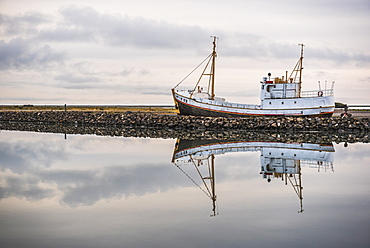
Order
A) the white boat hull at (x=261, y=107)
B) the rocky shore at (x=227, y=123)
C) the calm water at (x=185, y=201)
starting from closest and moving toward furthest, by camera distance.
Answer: the calm water at (x=185, y=201)
the rocky shore at (x=227, y=123)
the white boat hull at (x=261, y=107)

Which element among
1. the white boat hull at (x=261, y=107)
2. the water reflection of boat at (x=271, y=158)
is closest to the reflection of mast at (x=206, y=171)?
the water reflection of boat at (x=271, y=158)

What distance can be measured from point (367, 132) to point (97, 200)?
31558 mm

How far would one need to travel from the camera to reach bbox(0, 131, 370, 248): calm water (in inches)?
309

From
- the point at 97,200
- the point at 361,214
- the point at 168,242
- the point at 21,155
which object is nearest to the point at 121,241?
the point at 168,242

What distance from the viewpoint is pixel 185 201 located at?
10.7 metres

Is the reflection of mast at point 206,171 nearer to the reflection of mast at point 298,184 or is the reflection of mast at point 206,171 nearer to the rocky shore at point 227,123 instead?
the reflection of mast at point 298,184

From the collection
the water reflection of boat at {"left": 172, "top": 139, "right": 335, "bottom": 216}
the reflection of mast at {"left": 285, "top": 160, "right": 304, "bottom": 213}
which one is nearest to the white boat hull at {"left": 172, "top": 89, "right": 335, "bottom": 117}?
the water reflection of boat at {"left": 172, "top": 139, "right": 335, "bottom": 216}

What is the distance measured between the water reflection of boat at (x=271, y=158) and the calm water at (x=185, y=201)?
7 centimetres

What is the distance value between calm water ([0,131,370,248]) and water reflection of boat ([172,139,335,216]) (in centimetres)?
7

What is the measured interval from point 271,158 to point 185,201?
9.13 m

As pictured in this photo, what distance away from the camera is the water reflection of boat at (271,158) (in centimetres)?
1401

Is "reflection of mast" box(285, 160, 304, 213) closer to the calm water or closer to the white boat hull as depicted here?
the calm water

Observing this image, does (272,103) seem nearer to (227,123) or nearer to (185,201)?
(227,123)

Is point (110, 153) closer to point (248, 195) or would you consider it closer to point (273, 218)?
point (248, 195)
